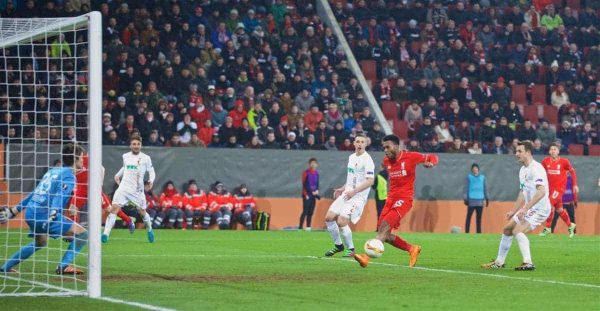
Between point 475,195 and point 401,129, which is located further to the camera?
point 401,129

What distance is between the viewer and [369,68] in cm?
3541

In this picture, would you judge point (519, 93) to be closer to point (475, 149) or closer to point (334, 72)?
point (475, 149)

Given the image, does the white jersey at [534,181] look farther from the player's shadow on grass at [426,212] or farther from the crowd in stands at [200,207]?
the player's shadow on grass at [426,212]

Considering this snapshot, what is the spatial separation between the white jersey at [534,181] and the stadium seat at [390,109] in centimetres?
1707

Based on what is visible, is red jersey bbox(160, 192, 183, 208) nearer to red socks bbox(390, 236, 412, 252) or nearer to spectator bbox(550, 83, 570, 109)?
spectator bbox(550, 83, 570, 109)

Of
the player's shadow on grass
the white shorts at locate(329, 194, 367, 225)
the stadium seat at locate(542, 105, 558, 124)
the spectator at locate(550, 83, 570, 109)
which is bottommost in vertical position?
the player's shadow on grass

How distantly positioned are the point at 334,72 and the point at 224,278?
66.9ft

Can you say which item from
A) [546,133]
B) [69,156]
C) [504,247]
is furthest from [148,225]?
[546,133]

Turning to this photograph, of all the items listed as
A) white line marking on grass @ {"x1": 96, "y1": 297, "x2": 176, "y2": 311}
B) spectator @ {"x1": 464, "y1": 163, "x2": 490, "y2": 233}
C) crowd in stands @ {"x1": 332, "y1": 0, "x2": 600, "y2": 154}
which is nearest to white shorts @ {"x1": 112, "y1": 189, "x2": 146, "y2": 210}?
crowd in stands @ {"x1": 332, "y1": 0, "x2": 600, "y2": 154}

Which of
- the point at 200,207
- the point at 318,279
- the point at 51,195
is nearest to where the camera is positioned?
the point at 51,195

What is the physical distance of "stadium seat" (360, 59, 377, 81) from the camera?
3541 centimetres

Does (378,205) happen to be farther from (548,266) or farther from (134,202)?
(548,266)

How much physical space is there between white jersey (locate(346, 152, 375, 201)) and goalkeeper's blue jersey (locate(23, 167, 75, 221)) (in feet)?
20.9

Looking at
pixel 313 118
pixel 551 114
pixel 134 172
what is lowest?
pixel 134 172
